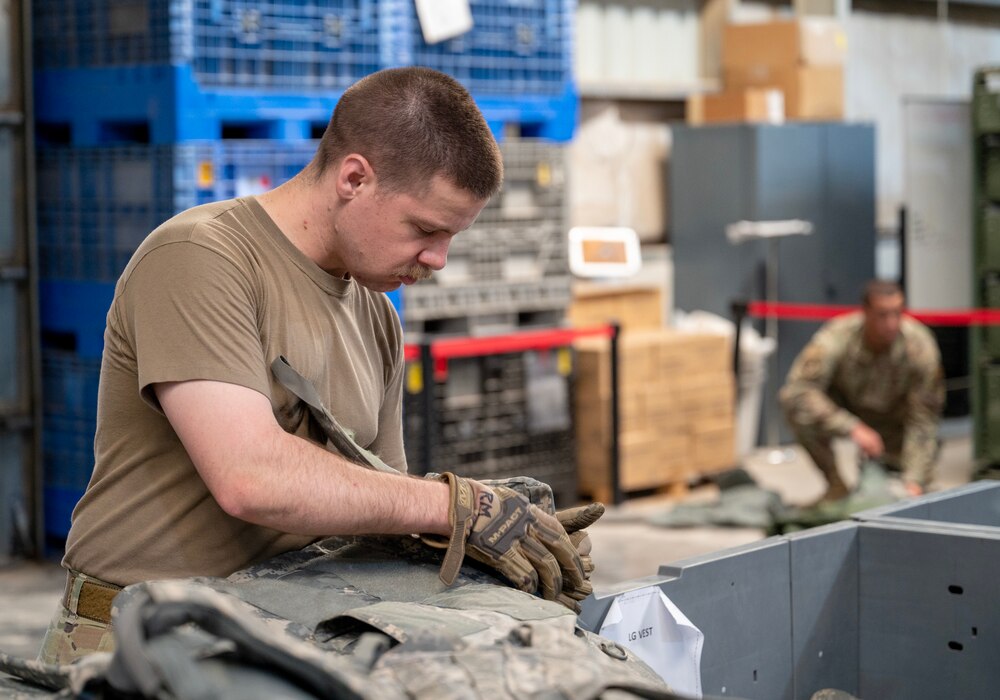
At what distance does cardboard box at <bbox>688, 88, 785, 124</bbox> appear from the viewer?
9484mm

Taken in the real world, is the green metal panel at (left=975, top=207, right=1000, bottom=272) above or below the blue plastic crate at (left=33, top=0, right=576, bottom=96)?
below

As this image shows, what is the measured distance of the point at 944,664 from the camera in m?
2.78

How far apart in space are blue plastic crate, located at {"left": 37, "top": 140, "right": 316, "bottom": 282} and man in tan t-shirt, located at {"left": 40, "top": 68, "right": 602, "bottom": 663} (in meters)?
3.53

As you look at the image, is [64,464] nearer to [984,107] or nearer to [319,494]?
[319,494]

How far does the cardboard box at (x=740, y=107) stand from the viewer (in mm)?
9484

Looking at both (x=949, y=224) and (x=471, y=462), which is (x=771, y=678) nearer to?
(x=471, y=462)

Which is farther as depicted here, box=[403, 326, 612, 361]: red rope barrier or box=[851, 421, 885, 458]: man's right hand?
box=[851, 421, 885, 458]: man's right hand

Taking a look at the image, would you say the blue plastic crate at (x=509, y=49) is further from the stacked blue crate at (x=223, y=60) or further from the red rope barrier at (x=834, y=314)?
the red rope barrier at (x=834, y=314)

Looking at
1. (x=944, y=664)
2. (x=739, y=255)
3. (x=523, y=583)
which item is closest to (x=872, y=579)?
(x=944, y=664)

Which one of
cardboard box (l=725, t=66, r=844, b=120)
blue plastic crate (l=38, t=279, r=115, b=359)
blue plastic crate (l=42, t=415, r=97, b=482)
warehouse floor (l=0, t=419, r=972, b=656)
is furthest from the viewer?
cardboard box (l=725, t=66, r=844, b=120)

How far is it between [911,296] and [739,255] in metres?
1.19

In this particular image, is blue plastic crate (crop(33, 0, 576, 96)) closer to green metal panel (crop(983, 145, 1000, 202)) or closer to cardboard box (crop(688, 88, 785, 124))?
green metal panel (crop(983, 145, 1000, 202))

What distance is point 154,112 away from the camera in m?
5.86

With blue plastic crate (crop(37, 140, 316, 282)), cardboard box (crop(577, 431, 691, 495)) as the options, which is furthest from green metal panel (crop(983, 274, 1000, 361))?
blue plastic crate (crop(37, 140, 316, 282))
